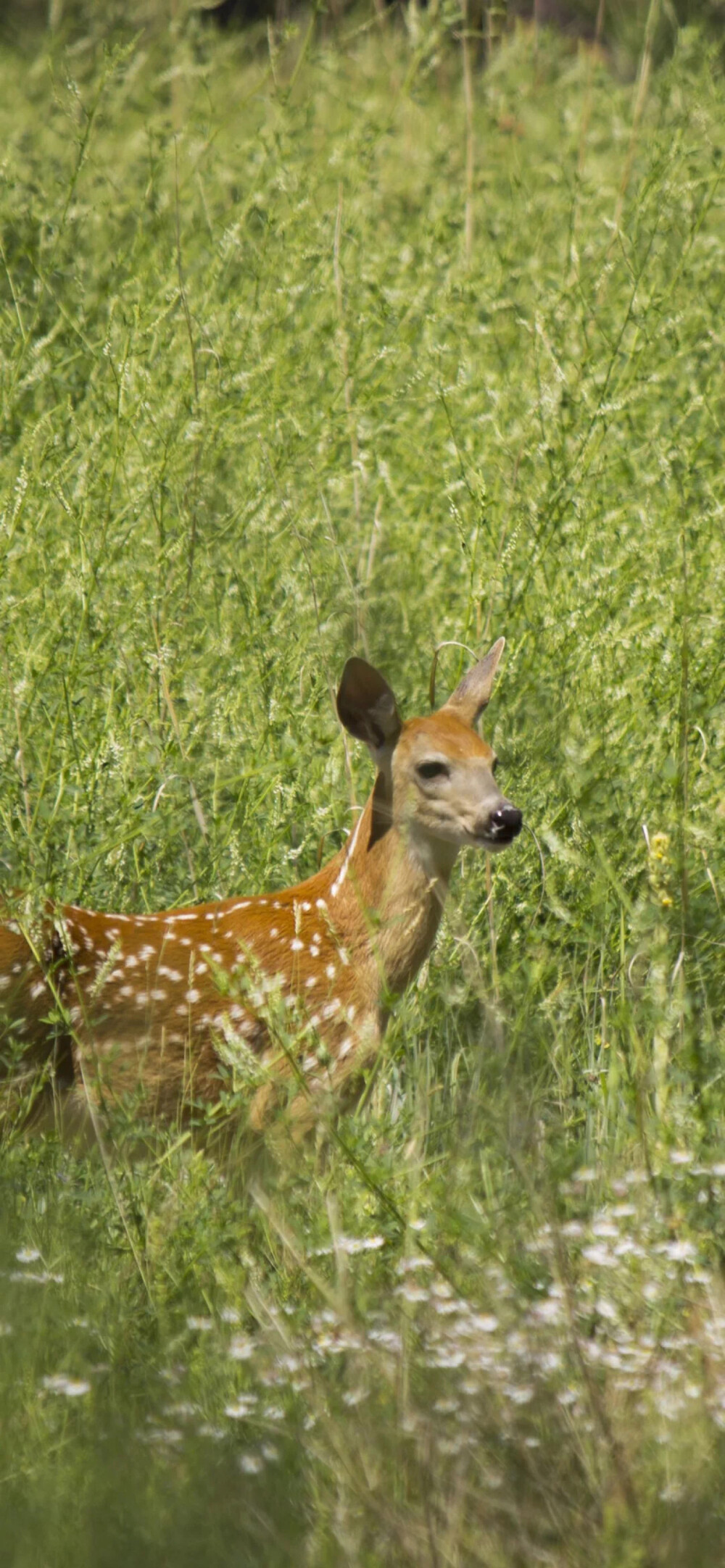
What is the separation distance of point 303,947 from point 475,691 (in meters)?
0.75

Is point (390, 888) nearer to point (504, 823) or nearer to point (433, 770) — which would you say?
point (433, 770)

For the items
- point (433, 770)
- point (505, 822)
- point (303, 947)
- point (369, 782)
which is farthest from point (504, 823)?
point (369, 782)

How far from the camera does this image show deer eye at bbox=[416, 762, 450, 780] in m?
3.83

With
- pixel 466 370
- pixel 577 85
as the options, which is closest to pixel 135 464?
pixel 466 370

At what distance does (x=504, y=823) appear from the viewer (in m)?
3.64

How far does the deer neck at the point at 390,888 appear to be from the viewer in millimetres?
3865

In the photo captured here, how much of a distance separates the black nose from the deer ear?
470mm

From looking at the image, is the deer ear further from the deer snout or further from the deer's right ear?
the deer snout

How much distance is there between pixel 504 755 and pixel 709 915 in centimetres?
61

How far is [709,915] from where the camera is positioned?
4.08 metres

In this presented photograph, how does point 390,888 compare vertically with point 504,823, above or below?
below

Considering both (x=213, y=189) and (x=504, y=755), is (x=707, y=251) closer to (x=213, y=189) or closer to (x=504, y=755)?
(x=213, y=189)

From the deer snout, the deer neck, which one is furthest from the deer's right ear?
the deer snout

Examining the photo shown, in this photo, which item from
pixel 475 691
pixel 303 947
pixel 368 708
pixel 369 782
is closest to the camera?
pixel 303 947
